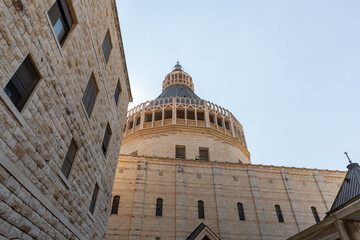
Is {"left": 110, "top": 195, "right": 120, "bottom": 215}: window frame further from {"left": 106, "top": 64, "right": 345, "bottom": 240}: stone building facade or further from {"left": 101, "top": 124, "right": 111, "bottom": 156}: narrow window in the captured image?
{"left": 101, "top": 124, "right": 111, "bottom": 156}: narrow window

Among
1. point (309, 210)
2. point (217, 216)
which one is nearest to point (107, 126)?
point (217, 216)

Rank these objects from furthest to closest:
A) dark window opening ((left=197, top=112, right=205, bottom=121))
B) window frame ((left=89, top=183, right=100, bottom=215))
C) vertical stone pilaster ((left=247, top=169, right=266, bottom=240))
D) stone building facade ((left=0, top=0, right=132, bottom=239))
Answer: dark window opening ((left=197, top=112, right=205, bottom=121)) → vertical stone pilaster ((left=247, top=169, right=266, bottom=240)) → window frame ((left=89, top=183, right=100, bottom=215)) → stone building facade ((left=0, top=0, right=132, bottom=239))

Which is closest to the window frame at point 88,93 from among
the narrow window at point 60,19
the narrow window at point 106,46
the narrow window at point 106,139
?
the narrow window at point 106,46

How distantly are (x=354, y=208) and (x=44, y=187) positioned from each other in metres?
11.4

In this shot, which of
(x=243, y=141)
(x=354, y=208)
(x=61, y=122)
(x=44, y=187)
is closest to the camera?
(x=44, y=187)

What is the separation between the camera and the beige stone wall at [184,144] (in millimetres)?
27438

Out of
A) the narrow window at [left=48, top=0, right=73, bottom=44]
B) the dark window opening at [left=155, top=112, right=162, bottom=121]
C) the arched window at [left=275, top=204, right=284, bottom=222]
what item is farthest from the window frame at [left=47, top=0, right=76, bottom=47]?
the dark window opening at [left=155, top=112, right=162, bottom=121]

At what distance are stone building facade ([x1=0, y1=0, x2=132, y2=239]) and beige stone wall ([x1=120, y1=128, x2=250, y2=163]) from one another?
1628cm

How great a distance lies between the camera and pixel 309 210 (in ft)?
71.8

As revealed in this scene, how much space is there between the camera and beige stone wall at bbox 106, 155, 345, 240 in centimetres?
1877

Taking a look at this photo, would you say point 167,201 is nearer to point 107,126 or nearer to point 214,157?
point 214,157

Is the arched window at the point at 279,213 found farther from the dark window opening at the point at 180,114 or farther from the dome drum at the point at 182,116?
the dark window opening at the point at 180,114

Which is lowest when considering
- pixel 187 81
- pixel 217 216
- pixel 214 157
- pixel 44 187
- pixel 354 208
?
pixel 44 187

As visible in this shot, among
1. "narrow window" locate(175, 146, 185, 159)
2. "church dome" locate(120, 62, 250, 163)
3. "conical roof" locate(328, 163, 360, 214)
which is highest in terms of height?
"church dome" locate(120, 62, 250, 163)
